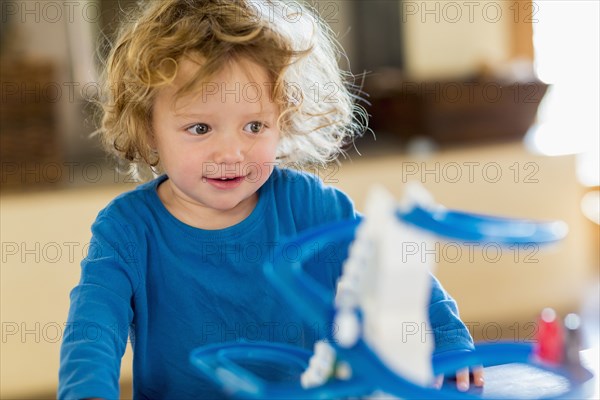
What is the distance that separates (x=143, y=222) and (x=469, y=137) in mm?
2036

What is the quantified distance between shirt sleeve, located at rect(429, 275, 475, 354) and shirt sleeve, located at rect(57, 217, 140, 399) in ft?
1.08

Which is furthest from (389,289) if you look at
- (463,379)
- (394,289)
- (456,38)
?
(456,38)

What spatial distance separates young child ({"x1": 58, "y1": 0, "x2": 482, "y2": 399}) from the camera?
0.93m

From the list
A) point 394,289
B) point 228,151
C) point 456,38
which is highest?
point 456,38

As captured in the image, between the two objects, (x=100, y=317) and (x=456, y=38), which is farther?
(x=456, y=38)

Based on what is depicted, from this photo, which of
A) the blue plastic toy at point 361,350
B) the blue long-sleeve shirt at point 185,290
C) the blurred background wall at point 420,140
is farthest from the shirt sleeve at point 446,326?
the blurred background wall at point 420,140

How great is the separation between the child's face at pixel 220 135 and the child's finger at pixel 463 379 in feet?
1.03

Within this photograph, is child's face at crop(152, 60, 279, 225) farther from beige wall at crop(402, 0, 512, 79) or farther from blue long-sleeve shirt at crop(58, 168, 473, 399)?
beige wall at crop(402, 0, 512, 79)

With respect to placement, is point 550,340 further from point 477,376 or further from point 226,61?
point 226,61

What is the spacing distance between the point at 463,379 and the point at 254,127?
36 centimetres

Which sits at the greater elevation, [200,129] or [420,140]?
[420,140]

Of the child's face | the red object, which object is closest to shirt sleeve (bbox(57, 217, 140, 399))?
the child's face

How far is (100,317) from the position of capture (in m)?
0.85

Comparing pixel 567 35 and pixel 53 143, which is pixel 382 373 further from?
pixel 567 35
